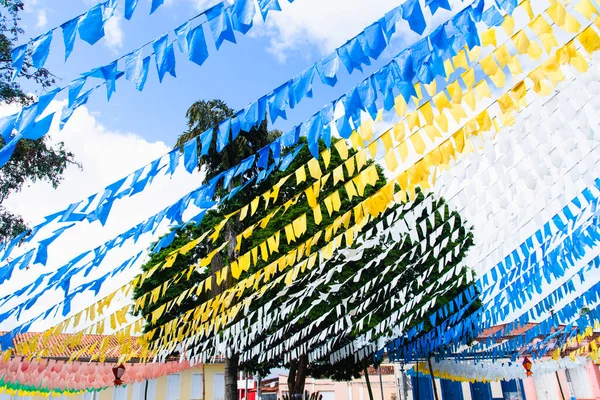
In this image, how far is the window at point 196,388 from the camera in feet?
63.4

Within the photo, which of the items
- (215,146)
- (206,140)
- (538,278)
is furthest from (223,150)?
(206,140)

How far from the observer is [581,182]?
13.8 ft

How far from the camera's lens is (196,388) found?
19.5 metres

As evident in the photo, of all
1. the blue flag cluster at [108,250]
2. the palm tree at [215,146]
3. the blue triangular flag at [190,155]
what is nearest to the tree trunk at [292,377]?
the palm tree at [215,146]

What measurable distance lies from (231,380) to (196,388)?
10.3 meters

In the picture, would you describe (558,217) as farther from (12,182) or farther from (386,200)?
(12,182)

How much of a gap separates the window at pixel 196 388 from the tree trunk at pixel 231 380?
9917mm

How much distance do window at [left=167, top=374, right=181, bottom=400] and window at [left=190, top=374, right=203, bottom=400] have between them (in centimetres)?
67

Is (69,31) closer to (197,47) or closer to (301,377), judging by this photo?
(197,47)

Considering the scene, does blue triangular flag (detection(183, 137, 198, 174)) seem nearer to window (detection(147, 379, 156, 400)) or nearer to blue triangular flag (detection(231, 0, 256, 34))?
blue triangular flag (detection(231, 0, 256, 34))

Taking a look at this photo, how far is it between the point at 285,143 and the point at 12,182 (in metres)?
8.82

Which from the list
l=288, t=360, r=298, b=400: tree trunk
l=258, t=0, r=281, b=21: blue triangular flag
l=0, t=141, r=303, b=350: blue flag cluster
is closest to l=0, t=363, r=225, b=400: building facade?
l=288, t=360, r=298, b=400: tree trunk

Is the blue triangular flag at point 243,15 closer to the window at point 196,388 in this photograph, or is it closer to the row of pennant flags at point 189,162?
the row of pennant flags at point 189,162

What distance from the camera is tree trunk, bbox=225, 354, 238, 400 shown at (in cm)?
1048
